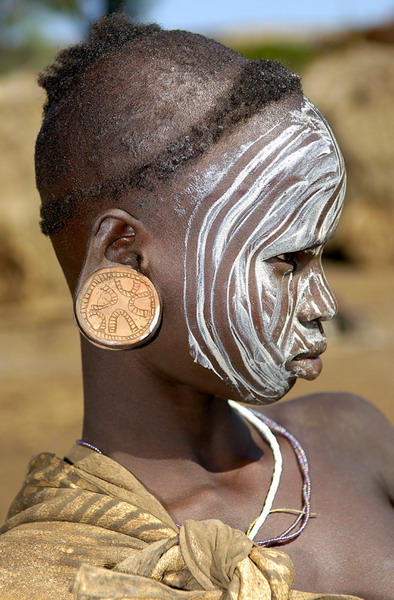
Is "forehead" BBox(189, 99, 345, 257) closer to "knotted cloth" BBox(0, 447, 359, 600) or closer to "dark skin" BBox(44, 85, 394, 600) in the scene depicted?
"dark skin" BBox(44, 85, 394, 600)

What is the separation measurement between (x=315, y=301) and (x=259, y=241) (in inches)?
7.6

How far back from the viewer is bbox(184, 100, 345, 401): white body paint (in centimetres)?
208

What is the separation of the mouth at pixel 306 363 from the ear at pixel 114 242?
41cm

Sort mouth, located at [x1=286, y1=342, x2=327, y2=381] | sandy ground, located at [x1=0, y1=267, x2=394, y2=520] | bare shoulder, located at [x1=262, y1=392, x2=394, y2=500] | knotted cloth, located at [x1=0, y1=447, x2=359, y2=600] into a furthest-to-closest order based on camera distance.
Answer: sandy ground, located at [x1=0, y1=267, x2=394, y2=520] < bare shoulder, located at [x1=262, y1=392, x2=394, y2=500] < mouth, located at [x1=286, y1=342, x2=327, y2=381] < knotted cloth, located at [x1=0, y1=447, x2=359, y2=600]

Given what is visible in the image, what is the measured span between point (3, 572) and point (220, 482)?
1.95 feet

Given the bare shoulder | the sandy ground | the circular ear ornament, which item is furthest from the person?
the sandy ground

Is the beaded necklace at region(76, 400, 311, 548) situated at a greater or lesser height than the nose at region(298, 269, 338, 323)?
lesser

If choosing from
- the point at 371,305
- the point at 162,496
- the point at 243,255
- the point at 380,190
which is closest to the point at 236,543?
the point at 162,496

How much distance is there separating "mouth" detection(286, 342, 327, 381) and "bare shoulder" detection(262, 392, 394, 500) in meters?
0.38

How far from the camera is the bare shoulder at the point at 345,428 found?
2492 millimetres

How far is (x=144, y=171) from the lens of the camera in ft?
6.78

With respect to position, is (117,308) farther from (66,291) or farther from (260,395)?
(66,291)

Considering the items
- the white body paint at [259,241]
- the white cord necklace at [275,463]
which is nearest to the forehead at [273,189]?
the white body paint at [259,241]

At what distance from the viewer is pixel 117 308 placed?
2.06 meters
